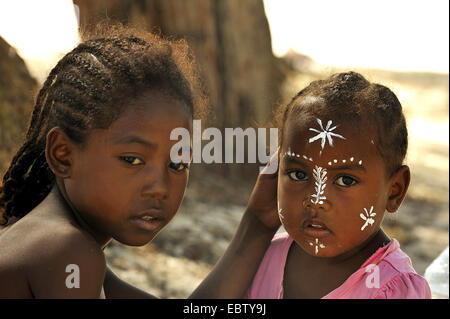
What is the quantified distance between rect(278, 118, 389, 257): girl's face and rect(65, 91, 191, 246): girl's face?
0.51 metres

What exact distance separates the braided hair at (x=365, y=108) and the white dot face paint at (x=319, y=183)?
0.20 meters

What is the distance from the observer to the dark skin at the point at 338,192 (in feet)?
6.90

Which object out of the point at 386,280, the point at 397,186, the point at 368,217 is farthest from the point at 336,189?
the point at 386,280

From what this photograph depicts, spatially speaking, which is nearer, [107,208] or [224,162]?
[107,208]

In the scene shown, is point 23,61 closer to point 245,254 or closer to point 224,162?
point 224,162

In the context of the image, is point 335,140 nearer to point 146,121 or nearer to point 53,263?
point 146,121

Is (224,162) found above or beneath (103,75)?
beneath

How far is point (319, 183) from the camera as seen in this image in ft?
6.93

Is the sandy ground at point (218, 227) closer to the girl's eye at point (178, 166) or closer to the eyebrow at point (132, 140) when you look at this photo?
the girl's eye at point (178, 166)

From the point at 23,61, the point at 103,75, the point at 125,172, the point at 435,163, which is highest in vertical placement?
the point at 23,61

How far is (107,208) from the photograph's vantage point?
6.48 feet

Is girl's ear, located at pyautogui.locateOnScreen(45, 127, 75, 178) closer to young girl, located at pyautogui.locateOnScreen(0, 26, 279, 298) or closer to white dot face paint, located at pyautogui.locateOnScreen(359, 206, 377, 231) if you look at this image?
young girl, located at pyautogui.locateOnScreen(0, 26, 279, 298)
